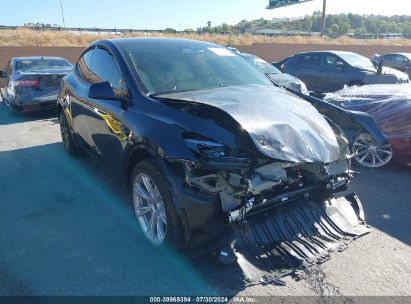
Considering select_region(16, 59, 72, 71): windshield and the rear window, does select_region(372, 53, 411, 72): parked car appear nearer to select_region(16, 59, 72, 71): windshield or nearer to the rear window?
the rear window

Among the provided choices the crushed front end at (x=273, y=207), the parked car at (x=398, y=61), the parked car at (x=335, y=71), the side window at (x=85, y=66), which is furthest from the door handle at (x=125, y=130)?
the parked car at (x=398, y=61)

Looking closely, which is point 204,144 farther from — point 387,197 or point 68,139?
point 68,139

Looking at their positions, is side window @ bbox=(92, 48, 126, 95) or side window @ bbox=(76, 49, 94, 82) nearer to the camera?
side window @ bbox=(92, 48, 126, 95)

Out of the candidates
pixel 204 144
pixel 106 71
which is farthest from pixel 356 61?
pixel 204 144

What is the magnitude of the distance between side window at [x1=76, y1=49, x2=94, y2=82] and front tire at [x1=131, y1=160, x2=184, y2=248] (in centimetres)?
194

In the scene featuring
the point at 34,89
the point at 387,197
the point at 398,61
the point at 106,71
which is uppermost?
the point at 106,71

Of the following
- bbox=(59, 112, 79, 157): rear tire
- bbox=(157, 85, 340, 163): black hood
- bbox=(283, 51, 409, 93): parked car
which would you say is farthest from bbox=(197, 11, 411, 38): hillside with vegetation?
bbox=(157, 85, 340, 163): black hood

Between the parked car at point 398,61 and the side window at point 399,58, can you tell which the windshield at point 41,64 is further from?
the side window at point 399,58

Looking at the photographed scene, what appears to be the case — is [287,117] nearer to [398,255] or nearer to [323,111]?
[323,111]

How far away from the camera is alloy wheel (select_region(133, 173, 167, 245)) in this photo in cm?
305

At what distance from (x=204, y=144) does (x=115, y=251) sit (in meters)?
1.28

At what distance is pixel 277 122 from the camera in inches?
117

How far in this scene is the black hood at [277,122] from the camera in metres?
2.77

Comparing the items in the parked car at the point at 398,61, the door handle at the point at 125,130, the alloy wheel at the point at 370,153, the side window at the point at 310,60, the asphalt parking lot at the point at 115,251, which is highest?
the side window at the point at 310,60
